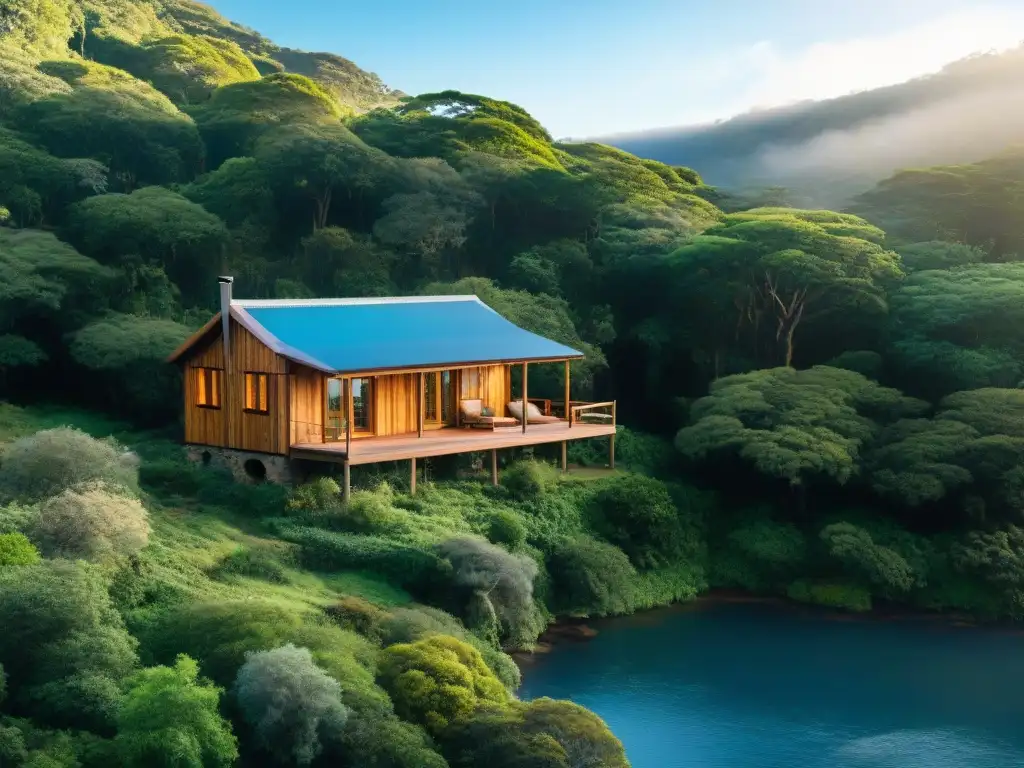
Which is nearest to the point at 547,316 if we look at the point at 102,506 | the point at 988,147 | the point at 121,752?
the point at 102,506

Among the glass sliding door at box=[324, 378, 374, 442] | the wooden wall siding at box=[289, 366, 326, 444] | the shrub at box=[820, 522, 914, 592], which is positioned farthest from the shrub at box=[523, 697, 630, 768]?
the shrub at box=[820, 522, 914, 592]

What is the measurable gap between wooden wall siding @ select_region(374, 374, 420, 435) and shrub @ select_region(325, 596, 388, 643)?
7754mm

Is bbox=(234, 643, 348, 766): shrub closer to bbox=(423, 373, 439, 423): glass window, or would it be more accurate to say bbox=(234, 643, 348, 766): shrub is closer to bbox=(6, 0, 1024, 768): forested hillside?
bbox=(6, 0, 1024, 768): forested hillside

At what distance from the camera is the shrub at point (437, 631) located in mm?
19469

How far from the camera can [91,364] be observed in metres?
30.8

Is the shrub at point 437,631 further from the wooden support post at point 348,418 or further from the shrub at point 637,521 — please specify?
the shrub at point 637,521

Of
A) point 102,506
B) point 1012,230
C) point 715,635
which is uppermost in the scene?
point 1012,230

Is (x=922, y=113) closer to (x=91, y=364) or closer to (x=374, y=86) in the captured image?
(x=374, y=86)

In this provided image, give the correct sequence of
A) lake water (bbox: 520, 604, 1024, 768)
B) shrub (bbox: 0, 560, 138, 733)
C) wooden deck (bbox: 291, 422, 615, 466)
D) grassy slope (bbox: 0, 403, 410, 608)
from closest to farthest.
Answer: shrub (bbox: 0, 560, 138, 733) < grassy slope (bbox: 0, 403, 410, 608) < lake water (bbox: 520, 604, 1024, 768) < wooden deck (bbox: 291, 422, 615, 466)

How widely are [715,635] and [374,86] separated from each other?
178 ft

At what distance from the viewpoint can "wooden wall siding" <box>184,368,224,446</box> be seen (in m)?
26.7

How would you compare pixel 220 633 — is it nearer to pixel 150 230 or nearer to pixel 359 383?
pixel 359 383

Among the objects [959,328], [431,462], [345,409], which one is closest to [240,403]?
[345,409]

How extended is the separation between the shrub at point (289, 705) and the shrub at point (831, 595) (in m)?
15.1
